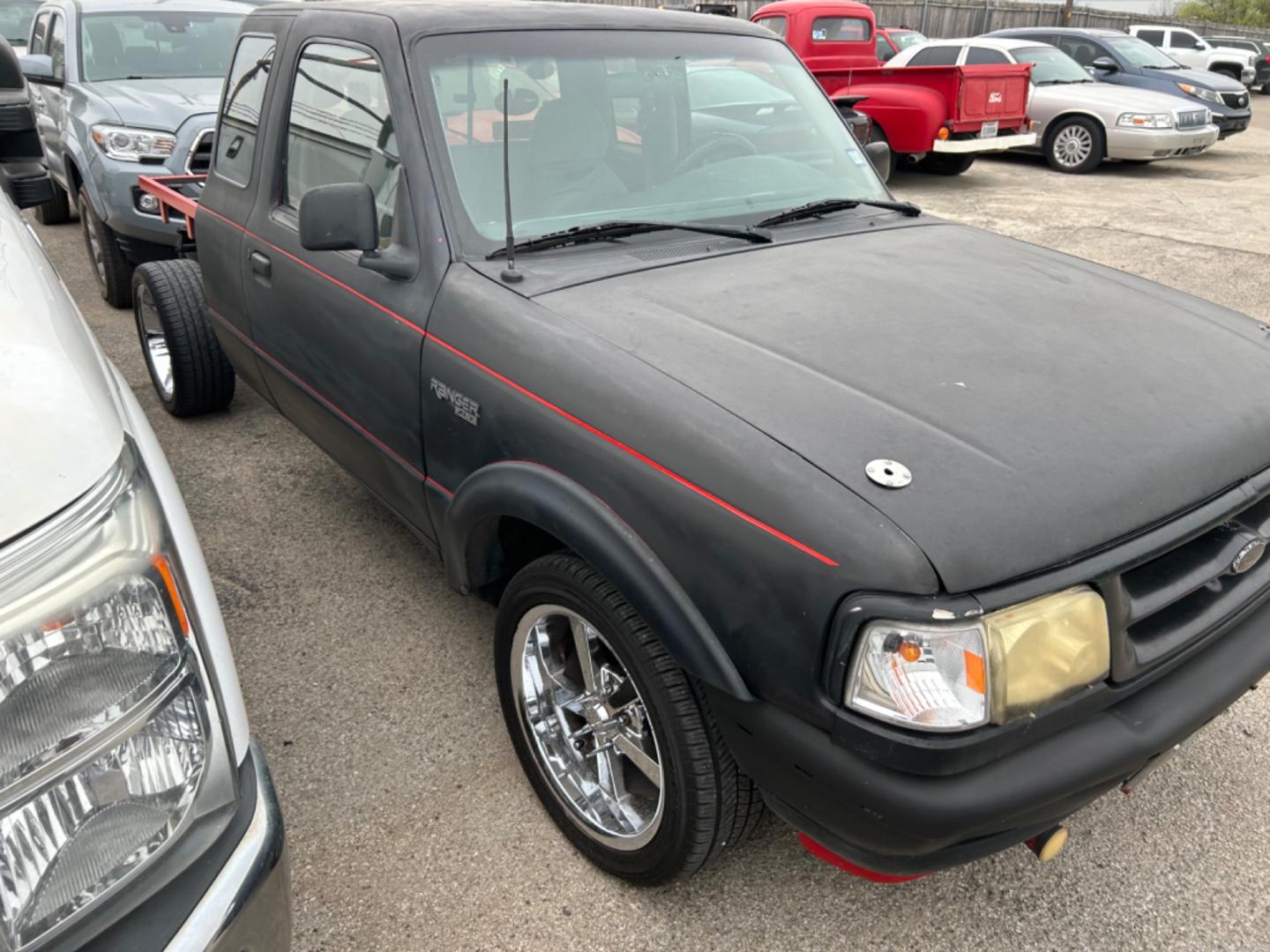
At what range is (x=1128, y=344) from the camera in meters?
2.21

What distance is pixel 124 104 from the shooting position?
19.5ft

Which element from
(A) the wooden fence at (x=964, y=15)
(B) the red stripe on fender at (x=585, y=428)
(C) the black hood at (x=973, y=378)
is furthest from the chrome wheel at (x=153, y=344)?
(A) the wooden fence at (x=964, y=15)

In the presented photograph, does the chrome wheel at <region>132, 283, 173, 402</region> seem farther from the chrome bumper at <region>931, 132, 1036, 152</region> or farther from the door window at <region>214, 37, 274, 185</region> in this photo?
the chrome bumper at <region>931, 132, 1036, 152</region>

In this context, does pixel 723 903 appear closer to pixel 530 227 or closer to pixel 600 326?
pixel 600 326

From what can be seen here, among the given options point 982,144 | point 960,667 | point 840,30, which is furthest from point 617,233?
point 840,30

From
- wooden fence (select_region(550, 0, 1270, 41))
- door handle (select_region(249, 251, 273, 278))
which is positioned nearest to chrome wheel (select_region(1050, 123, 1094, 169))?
door handle (select_region(249, 251, 273, 278))

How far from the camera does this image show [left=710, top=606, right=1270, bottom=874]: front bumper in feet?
5.06

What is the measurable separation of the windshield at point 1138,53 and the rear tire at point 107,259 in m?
14.1

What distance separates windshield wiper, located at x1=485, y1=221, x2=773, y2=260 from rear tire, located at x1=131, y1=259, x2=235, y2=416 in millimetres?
2213

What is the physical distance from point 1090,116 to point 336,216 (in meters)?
12.1

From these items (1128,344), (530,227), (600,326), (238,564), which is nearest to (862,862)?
(600,326)

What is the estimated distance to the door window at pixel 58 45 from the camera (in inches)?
262

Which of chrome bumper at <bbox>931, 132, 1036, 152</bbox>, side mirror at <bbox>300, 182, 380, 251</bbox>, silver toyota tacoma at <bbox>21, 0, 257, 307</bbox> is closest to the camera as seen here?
side mirror at <bbox>300, 182, 380, 251</bbox>

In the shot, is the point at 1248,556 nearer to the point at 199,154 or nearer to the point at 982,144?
the point at 199,154
